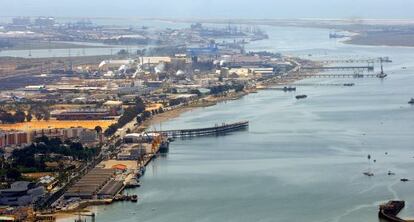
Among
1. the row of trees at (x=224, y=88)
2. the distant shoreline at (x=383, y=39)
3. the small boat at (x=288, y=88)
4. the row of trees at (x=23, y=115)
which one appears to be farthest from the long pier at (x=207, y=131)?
the distant shoreline at (x=383, y=39)

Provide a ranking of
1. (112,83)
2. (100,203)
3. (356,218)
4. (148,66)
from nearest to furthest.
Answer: (356,218), (100,203), (112,83), (148,66)

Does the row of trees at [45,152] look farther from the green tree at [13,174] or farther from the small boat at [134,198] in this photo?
the small boat at [134,198]

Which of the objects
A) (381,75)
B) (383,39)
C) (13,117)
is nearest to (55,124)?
(13,117)

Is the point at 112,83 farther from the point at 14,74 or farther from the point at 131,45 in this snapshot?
the point at 131,45

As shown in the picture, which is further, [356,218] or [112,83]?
[112,83]

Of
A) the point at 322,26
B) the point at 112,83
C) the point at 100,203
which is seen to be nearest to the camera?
the point at 100,203

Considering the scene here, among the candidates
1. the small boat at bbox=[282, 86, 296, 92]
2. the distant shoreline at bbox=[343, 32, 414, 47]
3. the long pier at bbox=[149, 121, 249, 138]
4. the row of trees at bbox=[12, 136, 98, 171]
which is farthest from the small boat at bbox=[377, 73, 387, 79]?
the row of trees at bbox=[12, 136, 98, 171]

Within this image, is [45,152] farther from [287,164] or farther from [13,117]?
[13,117]

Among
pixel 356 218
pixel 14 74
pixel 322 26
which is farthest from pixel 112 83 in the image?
pixel 322 26
